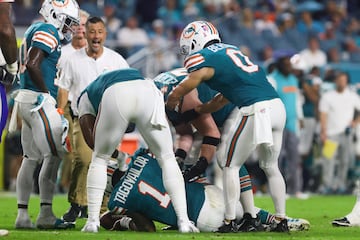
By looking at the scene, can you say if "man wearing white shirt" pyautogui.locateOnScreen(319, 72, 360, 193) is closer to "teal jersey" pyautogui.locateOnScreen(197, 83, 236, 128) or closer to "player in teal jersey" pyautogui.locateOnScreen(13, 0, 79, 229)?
"teal jersey" pyautogui.locateOnScreen(197, 83, 236, 128)

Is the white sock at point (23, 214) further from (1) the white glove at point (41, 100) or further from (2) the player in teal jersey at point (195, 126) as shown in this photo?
(2) the player in teal jersey at point (195, 126)

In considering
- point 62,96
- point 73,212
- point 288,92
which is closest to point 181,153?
point 73,212

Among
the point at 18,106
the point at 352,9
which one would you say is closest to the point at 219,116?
the point at 18,106

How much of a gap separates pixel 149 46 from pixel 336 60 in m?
4.41

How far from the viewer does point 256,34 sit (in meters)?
20.5

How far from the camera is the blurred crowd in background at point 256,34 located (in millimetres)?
17109

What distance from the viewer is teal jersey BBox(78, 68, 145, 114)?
807 centimetres

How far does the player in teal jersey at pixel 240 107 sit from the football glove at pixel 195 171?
36 cm

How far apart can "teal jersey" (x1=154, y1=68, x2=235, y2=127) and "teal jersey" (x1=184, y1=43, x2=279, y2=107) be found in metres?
0.92

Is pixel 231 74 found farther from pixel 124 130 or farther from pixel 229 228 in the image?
pixel 229 228

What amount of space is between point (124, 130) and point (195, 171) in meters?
1.18

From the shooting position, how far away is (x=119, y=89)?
26.1 ft

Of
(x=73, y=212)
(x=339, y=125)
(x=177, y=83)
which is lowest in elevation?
(x=339, y=125)

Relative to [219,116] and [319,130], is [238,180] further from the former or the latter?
[319,130]
